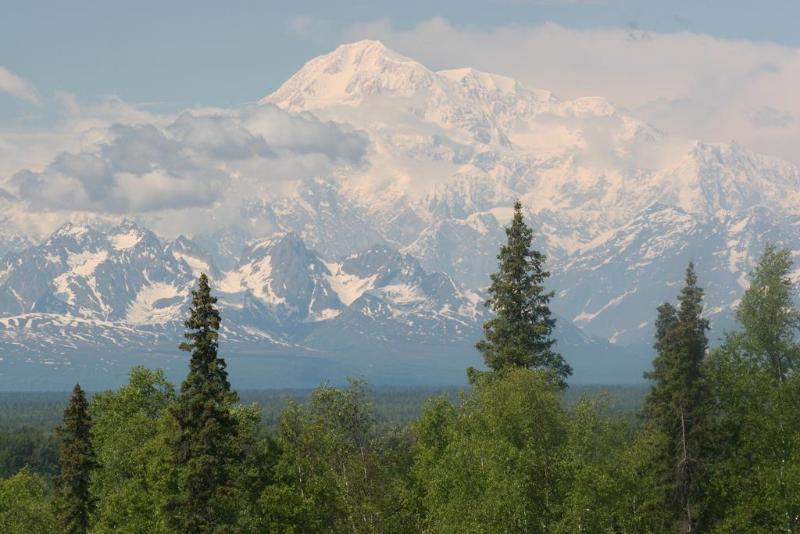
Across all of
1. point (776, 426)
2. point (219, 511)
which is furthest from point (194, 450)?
point (776, 426)

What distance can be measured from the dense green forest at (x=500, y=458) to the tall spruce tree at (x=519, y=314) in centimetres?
45

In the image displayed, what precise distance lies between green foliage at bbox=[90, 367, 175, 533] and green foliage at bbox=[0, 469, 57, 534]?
16.8 ft

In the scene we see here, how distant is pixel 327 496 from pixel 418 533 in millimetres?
6763

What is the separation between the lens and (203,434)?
5866 cm

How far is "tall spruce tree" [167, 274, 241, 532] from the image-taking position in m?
59.0

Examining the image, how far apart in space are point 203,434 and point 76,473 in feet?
53.4

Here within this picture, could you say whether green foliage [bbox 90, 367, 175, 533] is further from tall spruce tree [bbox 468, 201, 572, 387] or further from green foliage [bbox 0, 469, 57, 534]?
tall spruce tree [bbox 468, 201, 572, 387]

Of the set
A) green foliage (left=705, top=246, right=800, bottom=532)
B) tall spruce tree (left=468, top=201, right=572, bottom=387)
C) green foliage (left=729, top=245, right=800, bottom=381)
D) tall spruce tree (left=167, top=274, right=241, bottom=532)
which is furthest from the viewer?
tall spruce tree (left=468, top=201, right=572, bottom=387)

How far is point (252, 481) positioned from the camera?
64.6 m

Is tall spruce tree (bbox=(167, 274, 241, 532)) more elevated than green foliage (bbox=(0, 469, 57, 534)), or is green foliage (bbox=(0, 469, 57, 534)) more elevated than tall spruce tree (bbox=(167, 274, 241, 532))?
tall spruce tree (bbox=(167, 274, 241, 532))

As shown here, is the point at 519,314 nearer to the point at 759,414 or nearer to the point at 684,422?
the point at 684,422

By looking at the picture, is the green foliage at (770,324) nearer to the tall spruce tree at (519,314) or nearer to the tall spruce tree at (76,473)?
the tall spruce tree at (519,314)

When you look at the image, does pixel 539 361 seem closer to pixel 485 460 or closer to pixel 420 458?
pixel 420 458

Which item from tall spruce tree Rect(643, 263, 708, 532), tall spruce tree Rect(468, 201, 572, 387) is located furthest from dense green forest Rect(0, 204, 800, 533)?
tall spruce tree Rect(468, 201, 572, 387)
